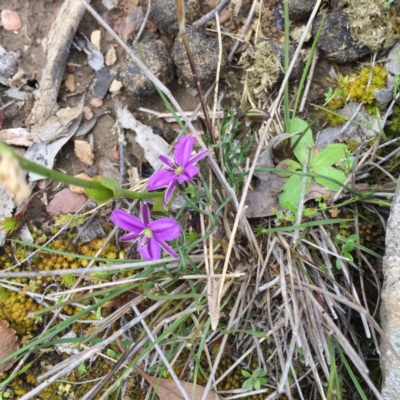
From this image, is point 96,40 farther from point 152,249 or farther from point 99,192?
point 99,192

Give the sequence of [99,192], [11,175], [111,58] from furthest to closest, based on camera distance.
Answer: [111,58], [99,192], [11,175]

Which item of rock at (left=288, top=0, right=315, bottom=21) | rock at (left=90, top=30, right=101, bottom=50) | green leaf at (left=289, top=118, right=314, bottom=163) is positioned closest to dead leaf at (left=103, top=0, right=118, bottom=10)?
rock at (left=90, top=30, right=101, bottom=50)

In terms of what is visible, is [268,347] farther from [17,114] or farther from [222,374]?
[17,114]

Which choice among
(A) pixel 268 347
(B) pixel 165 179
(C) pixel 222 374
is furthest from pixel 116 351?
(B) pixel 165 179

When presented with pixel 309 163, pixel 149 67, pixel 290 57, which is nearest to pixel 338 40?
pixel 290 57

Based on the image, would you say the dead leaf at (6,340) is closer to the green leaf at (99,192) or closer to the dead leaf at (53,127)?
the dead leaf at (53,127)

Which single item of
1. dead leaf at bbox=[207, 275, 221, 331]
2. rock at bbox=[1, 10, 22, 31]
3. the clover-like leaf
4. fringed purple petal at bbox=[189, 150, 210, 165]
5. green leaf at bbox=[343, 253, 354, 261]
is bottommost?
green leaf at bbox=[343, 253, 354, 261]

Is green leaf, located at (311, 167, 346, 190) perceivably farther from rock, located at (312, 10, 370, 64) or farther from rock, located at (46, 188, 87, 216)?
rock, located at (46, 188, 87, 216)
